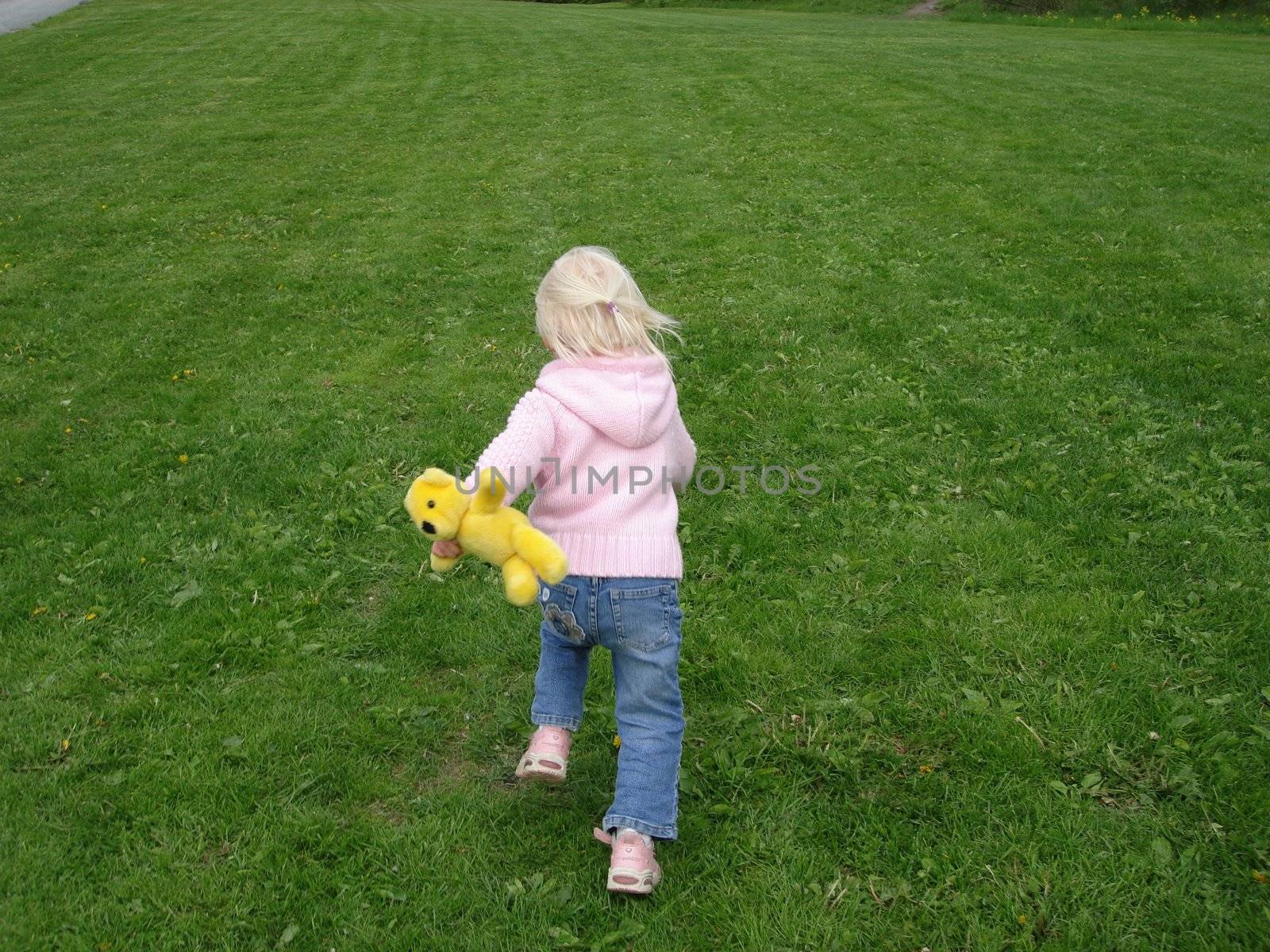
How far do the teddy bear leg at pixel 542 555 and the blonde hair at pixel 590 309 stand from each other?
2.05 ft

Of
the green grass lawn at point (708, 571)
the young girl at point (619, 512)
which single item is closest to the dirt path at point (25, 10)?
the green grass lawn at point (708, 571)

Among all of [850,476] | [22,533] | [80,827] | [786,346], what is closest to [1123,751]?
[850,476]

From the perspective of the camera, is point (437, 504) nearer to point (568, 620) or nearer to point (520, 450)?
point (520, 450)

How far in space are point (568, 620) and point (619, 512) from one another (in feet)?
1.30

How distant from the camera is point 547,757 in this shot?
11.2 ft

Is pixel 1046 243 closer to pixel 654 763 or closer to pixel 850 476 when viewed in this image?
pixel 850 476

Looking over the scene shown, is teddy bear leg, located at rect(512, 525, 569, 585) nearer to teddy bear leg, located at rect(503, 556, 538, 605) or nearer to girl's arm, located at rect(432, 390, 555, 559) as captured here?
teddy bear leg, located at rect(503, 556, 538, 605)

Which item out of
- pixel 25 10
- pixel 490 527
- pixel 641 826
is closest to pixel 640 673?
pixel 641 826

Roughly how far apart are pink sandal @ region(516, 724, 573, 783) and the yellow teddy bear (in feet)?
2.73

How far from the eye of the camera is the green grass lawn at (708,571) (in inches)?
126

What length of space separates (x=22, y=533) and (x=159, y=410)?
5.24ft

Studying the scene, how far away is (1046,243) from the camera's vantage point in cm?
960

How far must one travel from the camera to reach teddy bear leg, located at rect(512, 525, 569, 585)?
2.83 meters

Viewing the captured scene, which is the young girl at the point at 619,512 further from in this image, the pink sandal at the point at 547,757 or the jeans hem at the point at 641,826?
the pink sandal at the point at 547,757
